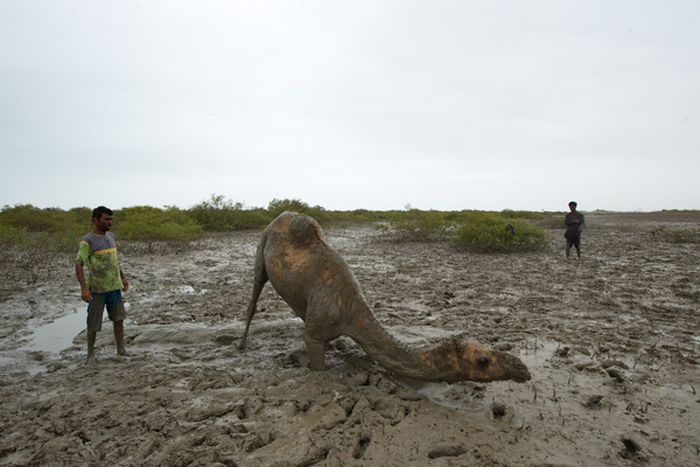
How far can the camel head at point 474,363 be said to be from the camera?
9.96ft

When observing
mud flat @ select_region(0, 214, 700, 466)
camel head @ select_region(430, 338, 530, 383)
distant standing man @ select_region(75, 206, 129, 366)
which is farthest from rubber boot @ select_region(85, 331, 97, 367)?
camel head @ select_region(430, 338, 530, 383)

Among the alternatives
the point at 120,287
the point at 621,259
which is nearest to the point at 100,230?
the point at 120,287

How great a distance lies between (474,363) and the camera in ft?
10.2

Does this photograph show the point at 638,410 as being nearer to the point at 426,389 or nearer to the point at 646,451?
the point at 646,451

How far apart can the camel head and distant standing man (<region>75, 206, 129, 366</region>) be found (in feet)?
12.0

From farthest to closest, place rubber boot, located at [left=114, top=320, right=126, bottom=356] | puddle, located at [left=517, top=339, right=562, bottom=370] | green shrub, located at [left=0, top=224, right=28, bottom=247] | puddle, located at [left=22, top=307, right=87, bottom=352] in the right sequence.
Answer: green shrub, located at [left=0, top=224, right=28, bottom=247] < puddle, located at [left=22, top=307, right=87, bottom=352] < rubber boot, located at [left=114, top=320, right=126, bottom=356] < puddle, located at [left=517, top=339, right=562, bottom=370]

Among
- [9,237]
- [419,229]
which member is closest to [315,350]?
[9,237]

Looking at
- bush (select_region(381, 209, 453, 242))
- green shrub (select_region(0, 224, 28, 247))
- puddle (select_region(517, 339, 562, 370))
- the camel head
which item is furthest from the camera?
bush (select_region(381, 209, 453, 242))

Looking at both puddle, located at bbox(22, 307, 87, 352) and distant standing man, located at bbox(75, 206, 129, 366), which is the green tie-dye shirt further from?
puddle, located at bbox(22, 307, 87, 352)

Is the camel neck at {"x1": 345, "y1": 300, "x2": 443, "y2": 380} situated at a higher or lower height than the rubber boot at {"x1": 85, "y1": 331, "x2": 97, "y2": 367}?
higher

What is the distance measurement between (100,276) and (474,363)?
4076 mm

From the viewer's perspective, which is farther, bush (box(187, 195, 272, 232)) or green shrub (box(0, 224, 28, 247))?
bush (box(187, 195, 272, 232))

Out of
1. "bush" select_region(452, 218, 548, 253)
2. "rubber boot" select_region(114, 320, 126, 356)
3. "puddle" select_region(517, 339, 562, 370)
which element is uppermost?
"bush" select_region(452, 218, 548, 253)

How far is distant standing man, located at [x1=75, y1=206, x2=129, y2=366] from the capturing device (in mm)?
4562
